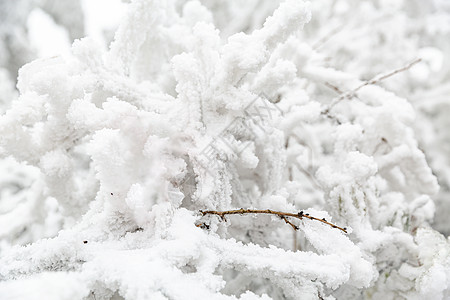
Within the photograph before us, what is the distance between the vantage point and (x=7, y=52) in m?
1.66

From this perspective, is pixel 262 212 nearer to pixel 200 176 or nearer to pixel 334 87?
pixel 200 176

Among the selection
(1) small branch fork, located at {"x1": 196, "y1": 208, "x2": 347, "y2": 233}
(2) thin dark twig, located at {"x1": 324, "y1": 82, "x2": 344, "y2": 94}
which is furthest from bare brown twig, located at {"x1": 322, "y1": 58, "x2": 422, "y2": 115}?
(1) small branch fork, located at {"x1": 196, "y1": 208, "x2": 347, "y2": 233}

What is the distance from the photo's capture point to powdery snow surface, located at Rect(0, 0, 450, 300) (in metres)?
0.48

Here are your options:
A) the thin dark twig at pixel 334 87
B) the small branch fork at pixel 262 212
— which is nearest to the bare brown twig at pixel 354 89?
the thin dark twig at pixel 334 87

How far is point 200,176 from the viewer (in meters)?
0.57

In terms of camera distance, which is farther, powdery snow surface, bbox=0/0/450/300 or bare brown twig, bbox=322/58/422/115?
bare brown twig, bbox=322/58/422/115

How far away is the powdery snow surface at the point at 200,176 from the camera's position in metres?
0.48

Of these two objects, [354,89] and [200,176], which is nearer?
[200,176]

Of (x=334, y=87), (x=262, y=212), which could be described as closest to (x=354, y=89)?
(x=334, y=87)

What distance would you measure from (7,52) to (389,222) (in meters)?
1.59

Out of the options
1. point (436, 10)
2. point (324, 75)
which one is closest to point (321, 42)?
point (324, 75)

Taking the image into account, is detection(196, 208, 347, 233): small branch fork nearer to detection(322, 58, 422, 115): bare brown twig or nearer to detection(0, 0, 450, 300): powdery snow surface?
detection(0, 0, 450, 300): powdery snow surface

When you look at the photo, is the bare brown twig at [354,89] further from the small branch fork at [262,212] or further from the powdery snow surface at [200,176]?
the small branch fork at [262,212]

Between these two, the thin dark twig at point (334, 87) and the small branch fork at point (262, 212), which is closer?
the small branch fork at point (262, 212)
